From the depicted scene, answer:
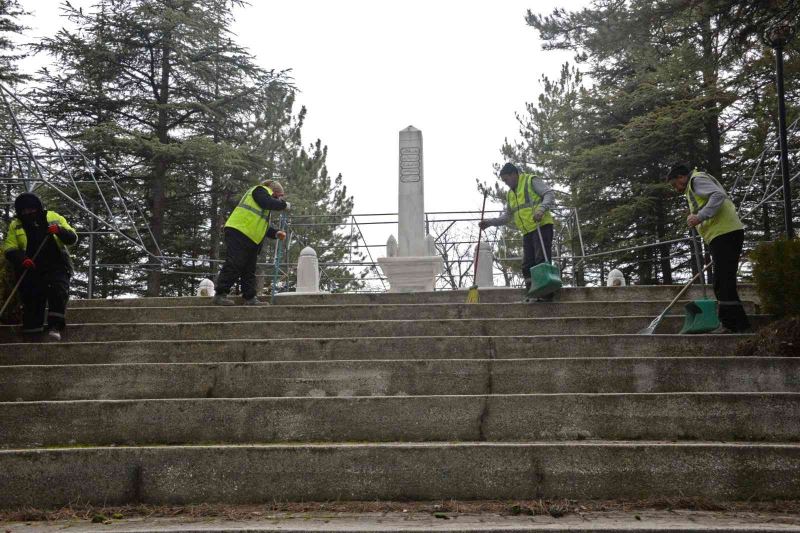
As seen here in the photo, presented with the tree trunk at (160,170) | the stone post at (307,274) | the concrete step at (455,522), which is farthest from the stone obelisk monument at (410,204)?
the tree trunk at (160,170)

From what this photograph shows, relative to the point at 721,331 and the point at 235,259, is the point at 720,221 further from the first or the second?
the point at 235,259

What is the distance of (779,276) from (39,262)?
24.5 feet

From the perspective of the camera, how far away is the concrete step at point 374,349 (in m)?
6.40

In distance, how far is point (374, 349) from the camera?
21.7 ft

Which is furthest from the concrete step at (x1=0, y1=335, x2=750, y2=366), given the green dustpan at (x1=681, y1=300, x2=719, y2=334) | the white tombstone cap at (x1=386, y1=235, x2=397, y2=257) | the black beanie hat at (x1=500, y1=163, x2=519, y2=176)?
the white tombstone cap at (x1=386, y1=235, x2=397, y2=257)

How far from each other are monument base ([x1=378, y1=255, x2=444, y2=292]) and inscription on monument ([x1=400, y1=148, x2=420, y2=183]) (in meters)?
1.67

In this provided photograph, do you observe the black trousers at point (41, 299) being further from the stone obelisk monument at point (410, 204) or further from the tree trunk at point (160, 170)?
the tree trunk at point (160, 170)

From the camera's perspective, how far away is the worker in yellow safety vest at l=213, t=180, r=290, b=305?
29.9ft

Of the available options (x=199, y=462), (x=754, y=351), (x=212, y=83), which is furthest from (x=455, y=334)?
(x=212, y=83)

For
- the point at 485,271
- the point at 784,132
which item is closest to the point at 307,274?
the point at 485,271

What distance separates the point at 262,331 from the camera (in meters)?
7.54

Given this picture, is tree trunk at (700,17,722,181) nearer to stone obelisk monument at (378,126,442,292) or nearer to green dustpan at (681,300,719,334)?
stone obelisk monument at (378,126,442,292)

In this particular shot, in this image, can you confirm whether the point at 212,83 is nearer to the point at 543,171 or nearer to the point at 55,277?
the point at 543,171

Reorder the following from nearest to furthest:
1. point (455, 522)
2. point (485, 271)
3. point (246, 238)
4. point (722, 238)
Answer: point (455, 522)
point (722, 238)
point (246, 238)
point (485, 271)
